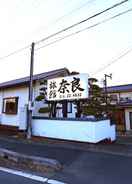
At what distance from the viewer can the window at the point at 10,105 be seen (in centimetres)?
1396

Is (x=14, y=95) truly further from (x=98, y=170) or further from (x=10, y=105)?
(x=98, y=170)

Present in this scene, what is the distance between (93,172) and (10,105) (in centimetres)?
1057

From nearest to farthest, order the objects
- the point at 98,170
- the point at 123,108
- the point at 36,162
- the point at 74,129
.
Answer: the point at 98,170 < the point at 36,162 < the point at 74,129 < the point at 123,108

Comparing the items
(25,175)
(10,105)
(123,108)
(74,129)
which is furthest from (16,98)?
(123,108)

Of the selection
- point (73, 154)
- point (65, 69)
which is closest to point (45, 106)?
point (65, 69)

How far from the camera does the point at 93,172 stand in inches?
203

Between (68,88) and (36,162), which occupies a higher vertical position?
(68,88)

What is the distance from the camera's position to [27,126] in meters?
11.1

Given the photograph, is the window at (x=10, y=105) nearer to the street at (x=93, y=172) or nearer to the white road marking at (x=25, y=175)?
the street at (x=93, y=172)

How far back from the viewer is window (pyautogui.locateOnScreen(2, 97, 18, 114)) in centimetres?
1396

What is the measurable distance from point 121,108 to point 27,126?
1378 cm

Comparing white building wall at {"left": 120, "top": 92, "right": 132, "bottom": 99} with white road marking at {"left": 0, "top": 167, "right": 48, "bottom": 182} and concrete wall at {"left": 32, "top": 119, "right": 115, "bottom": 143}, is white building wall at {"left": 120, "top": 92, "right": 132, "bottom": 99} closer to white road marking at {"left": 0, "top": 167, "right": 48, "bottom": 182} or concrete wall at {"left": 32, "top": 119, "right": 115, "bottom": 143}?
concrete wall at {"left": 32, "top": 119, "right": 115, "bottom": 143}

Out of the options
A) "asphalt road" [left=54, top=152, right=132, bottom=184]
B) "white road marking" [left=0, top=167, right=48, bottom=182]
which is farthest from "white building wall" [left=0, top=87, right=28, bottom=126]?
"white road marking" [left=0, top=167, right=48, bottom=182]

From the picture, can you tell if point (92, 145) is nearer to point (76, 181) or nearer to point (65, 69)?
point (76, 181)
